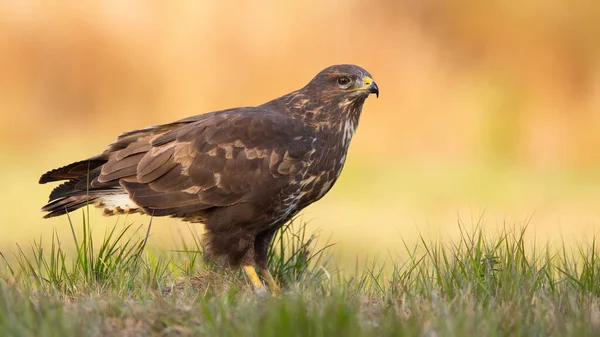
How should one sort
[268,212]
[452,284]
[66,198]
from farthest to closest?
[66,198] → [268,212] → [452,284]

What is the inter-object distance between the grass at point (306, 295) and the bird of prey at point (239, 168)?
257 mm

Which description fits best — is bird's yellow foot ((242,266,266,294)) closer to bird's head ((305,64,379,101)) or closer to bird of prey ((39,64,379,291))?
bird of prey ((39,64,379,291))

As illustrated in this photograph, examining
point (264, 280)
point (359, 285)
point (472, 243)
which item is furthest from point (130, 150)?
point (472, 243)

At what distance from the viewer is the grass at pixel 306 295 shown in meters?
3.48

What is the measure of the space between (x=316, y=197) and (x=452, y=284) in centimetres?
110

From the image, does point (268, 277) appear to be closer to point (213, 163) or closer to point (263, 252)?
point (263, 252)

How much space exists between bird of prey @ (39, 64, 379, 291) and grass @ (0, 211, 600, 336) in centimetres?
26

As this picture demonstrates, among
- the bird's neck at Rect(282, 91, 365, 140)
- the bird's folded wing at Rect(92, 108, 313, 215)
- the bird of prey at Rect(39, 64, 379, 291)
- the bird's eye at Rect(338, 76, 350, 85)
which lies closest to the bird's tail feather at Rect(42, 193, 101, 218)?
the bird of prey at Rect(39, 64, 379, 291)

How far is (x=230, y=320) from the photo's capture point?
140 inches

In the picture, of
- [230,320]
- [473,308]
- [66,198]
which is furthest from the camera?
[66,198]

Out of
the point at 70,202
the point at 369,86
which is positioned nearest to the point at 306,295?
the point at 369,86

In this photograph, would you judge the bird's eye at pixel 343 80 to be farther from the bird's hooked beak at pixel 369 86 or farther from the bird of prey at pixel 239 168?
the bird's hooked beak at pixel 369 86

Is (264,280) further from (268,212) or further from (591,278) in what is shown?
(591,278)

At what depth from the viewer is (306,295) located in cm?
421
